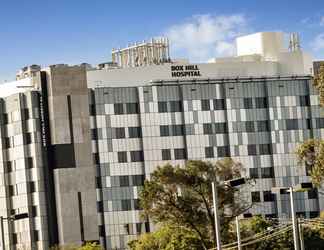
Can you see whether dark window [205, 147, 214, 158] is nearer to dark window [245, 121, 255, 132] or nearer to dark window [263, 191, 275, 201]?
dark window [245, 121, 255, 132]

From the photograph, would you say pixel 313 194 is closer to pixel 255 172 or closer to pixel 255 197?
pixel 255 197

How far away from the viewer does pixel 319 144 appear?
7081cm

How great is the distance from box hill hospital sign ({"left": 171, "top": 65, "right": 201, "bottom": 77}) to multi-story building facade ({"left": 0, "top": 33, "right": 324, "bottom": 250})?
14 cm

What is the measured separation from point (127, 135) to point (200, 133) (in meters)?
10.1

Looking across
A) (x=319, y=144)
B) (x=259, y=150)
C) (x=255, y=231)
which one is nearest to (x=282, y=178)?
(x=259, y=150)

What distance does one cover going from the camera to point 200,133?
15775 centimetres

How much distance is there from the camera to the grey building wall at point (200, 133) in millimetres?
155125

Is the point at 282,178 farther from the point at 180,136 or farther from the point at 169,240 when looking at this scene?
the point at 169,240

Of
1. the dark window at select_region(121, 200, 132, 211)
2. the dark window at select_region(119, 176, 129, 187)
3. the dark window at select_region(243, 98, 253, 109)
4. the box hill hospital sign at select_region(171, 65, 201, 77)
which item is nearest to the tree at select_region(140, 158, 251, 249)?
the dark window at select_region(119, 176, 129, 187)

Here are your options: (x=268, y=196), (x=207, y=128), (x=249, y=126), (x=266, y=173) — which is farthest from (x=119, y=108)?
(x=268, y=196)

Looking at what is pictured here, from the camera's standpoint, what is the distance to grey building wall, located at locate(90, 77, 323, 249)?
509 feet

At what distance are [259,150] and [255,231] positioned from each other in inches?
1673

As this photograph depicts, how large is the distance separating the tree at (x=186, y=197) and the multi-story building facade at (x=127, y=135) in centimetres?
5849

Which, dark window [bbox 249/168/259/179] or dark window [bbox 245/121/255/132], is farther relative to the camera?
dark window [bbox 245/121/255/132]
